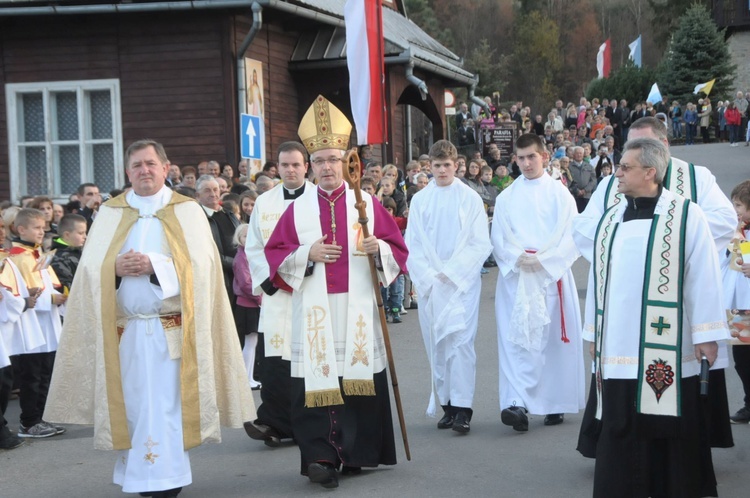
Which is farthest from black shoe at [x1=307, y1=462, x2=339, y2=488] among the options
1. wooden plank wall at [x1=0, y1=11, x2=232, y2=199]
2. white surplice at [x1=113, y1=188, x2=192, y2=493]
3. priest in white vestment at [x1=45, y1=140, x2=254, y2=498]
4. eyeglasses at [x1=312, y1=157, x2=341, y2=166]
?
wooden plank wall at [x1=0, y1=11, x2=232, y2=199]

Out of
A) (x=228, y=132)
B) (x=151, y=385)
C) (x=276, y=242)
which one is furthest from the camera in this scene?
(x=228, y=132)

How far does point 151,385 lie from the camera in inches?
244

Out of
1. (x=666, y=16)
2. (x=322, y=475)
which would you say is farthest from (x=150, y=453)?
(x=666, y=16)

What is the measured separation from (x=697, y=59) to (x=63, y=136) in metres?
31.9

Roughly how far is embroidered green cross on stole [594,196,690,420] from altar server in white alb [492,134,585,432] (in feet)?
7.93

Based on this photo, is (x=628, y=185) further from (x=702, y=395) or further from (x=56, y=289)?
(x=56, y=289)

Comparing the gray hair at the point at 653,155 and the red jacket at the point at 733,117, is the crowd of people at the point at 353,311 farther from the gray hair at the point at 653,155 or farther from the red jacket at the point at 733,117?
the red jacket at the point at 733,117

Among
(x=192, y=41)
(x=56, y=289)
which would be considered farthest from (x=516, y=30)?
(x=56, y=289)

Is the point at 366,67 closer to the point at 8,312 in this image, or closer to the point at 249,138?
the point at 249,138

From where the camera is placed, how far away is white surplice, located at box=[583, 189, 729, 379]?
17.8ft

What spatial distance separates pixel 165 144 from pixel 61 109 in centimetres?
189

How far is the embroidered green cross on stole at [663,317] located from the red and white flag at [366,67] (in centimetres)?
855

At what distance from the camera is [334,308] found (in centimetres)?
675

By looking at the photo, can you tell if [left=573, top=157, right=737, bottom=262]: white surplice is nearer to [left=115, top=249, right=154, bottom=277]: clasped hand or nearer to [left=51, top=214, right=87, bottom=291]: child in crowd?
[left=115, top=249, right=154, bottom=277]: clasped hand
